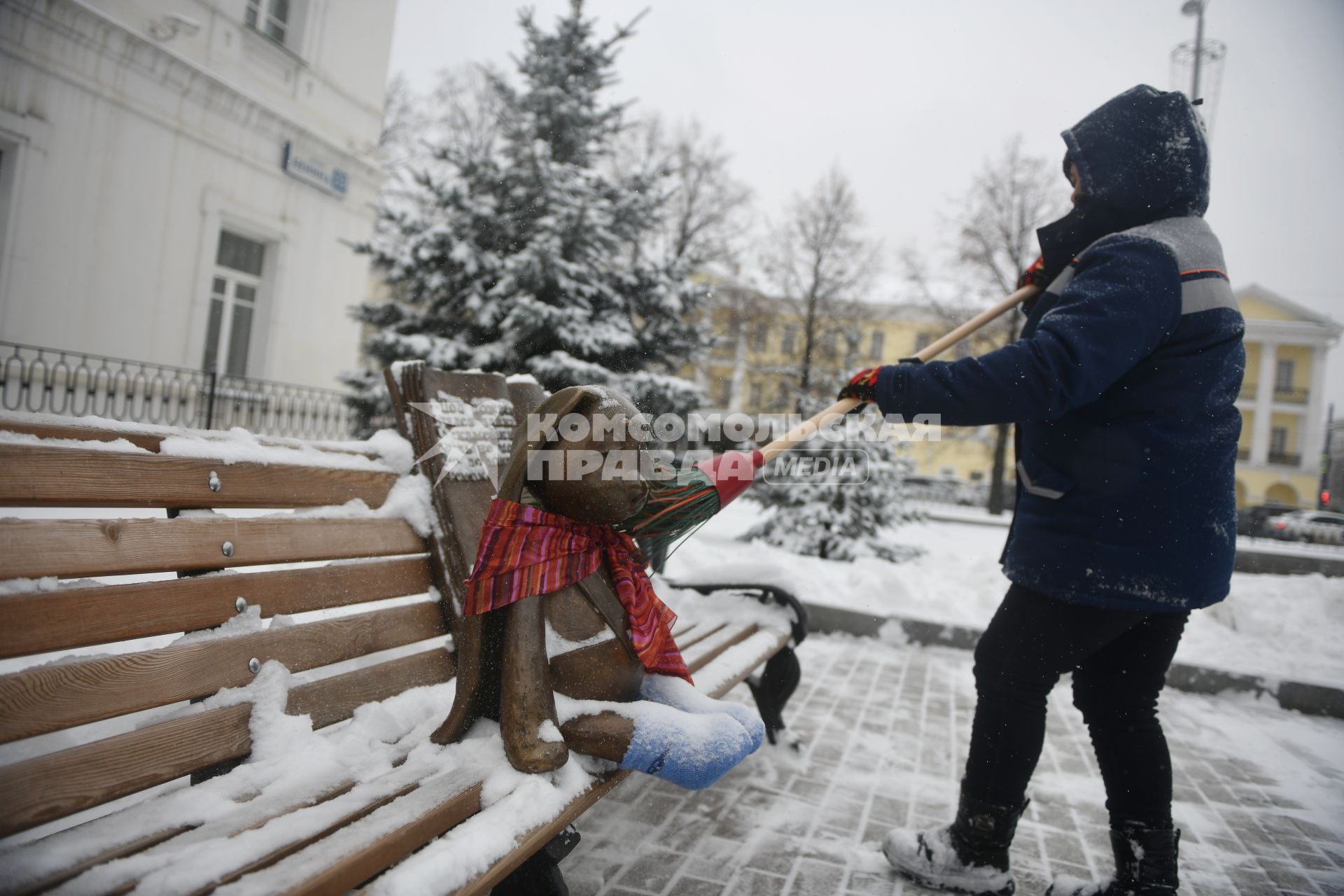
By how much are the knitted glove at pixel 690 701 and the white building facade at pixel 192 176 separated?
882 cm

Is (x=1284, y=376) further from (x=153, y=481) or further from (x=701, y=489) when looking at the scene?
(x=153, y=481)

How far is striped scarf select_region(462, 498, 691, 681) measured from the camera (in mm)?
1523

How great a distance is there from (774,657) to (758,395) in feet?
63.0

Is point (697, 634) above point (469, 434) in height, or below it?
below

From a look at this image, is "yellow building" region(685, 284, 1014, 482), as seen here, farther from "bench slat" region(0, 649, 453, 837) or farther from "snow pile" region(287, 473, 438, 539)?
"bench slat" region(0, 649, 453, 837)

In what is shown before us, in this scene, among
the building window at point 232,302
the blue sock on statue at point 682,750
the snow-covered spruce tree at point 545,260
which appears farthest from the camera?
the building window at point 232,302

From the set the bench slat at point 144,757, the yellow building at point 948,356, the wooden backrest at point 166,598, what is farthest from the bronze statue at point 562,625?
the yellow building at point 948,356

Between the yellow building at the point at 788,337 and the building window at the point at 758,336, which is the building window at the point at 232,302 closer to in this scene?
the yellow building at the point at 788,337

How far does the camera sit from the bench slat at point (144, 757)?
114cm

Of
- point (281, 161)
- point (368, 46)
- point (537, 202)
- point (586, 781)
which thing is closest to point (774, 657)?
point (586, 781)

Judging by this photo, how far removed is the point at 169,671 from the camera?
1.42 metres

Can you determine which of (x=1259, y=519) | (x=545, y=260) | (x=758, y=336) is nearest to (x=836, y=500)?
(x=545, y=260)

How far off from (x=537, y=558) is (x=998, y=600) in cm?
511

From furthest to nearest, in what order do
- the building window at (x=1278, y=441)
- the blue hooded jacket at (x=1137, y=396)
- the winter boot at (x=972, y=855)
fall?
the building window at (x=1278, y=441), the winter boot at (x=972, y=855), the blue hooded jacket at (x=1137, y=396)
